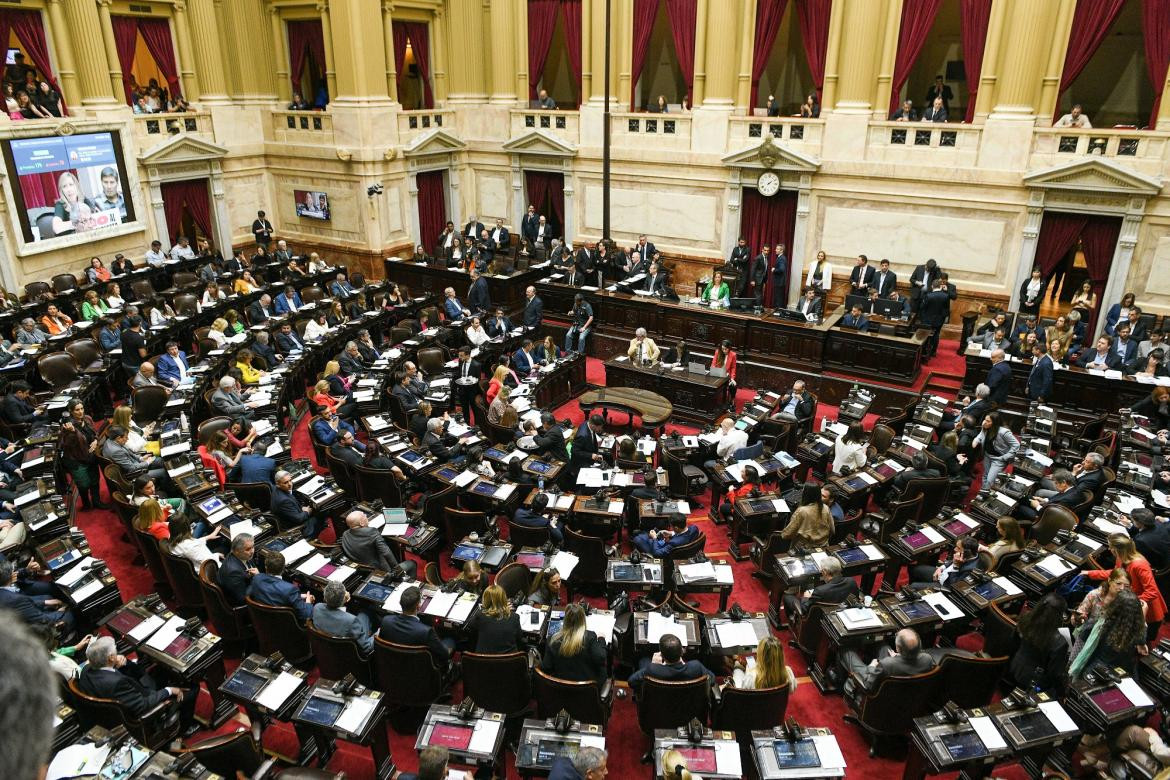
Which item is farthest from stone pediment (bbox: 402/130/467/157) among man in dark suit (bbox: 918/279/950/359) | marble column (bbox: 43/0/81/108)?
man in dark suit (bbox: 918/279/950/359)

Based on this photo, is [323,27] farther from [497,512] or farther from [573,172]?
[497,512]

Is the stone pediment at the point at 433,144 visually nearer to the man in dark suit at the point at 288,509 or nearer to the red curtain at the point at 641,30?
the red curtain at the point at 641,30

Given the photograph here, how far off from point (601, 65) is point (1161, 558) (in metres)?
18.1

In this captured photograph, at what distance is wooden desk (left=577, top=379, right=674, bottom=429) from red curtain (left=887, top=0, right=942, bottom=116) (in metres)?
9.87

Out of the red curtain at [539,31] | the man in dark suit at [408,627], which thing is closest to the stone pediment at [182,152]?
the red curtain at [539,31]

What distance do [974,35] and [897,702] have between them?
52.4 ft

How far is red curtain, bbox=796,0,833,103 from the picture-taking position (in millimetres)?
18781

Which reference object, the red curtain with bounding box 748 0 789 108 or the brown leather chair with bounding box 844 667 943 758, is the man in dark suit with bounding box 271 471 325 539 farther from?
the red curtain with bounding box 748 0 789 108

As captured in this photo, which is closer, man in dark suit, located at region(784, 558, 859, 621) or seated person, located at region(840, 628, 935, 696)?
seated person, located at region(840, 628, 935, 696)

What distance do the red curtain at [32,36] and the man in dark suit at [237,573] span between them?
16.2m

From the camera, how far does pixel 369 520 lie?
912 cm

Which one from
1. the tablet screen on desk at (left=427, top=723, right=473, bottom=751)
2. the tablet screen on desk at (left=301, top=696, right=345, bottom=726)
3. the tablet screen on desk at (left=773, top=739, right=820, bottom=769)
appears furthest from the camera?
the tablet screen on desk at (left=301, top=696, right=345, bottom=726)

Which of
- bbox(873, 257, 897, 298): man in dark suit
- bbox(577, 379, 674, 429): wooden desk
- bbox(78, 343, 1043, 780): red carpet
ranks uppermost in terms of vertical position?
bbox(873, 257, 897, 298): man in dark suit

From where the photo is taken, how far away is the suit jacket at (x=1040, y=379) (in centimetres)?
1316
